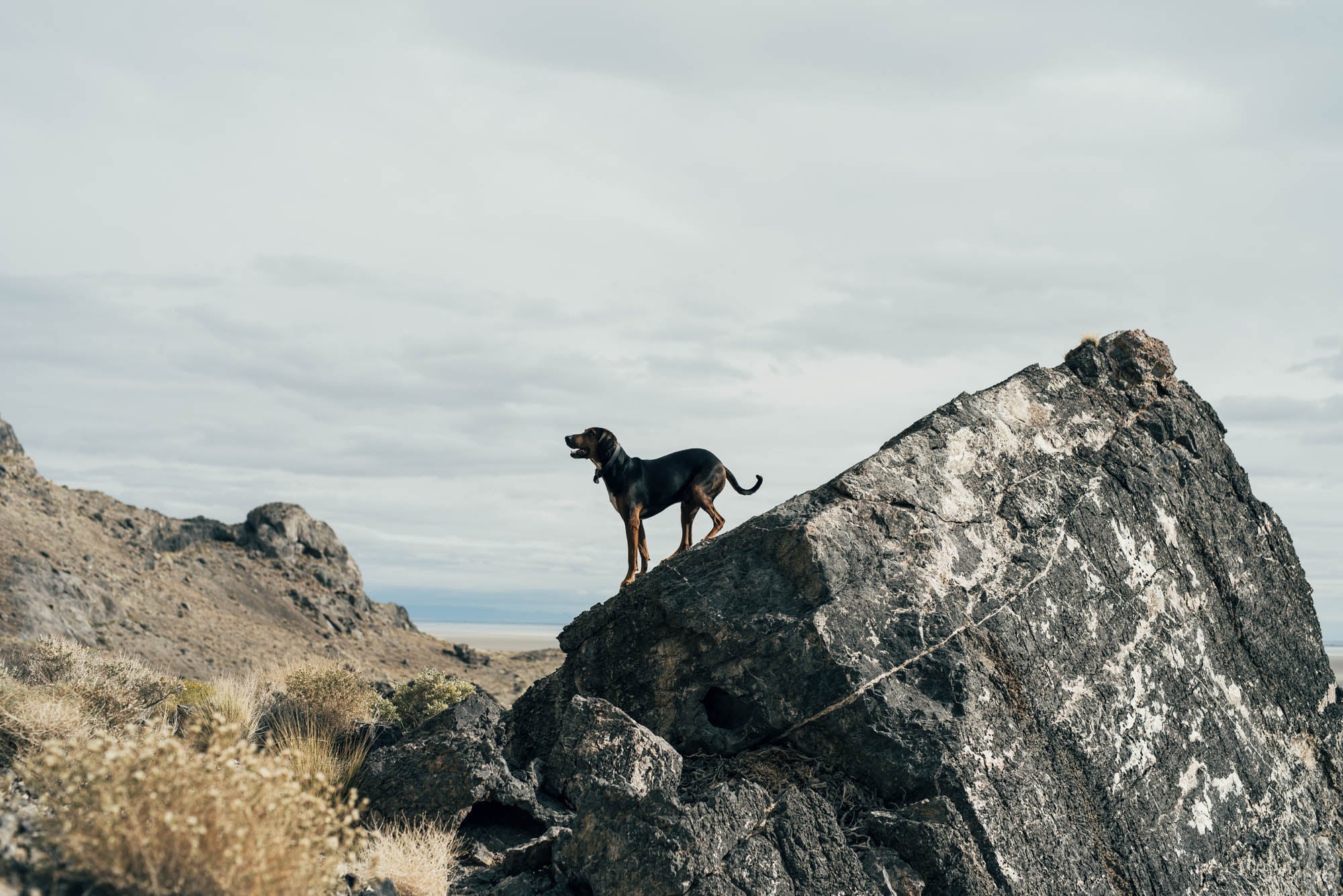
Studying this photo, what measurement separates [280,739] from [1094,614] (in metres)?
8.73

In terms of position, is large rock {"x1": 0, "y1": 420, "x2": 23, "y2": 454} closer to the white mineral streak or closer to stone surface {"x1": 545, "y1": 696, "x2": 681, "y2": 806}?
stone surface {"x1": 545, "y1": 696, "x2": 681, "y2": 806}

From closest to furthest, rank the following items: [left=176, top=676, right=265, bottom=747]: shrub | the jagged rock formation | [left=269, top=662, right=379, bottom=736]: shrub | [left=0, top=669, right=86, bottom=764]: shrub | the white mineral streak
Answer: the jagged rock formation < [left=0, top=669, right=86, bottom=764]: shrub < the white mineral streak < [left=176, top=676, right=265, bottom=747]: shrub < [left=269, top=662, right=379, bottom=736]: shrub

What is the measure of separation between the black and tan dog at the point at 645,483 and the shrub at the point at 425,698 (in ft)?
20.7

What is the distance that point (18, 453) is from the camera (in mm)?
41938

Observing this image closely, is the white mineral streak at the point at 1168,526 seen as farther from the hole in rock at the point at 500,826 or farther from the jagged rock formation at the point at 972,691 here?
→ the hole in rock at the point at 500,826

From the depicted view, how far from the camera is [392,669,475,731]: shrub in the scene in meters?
16.2

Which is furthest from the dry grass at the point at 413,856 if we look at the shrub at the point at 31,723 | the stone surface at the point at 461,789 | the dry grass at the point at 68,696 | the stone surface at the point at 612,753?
the shrub at the point at 31,723

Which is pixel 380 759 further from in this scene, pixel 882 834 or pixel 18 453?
pixel 18 453

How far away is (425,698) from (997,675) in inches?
399

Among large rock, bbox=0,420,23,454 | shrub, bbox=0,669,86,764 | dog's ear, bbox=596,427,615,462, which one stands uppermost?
large rock, bbox=0,420,23,454

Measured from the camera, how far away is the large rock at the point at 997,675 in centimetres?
809

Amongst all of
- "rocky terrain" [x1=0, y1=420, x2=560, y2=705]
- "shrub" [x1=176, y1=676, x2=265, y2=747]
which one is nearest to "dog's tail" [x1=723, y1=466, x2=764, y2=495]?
"shrub" [x1=176, y1=676, x2=265, y2=747]

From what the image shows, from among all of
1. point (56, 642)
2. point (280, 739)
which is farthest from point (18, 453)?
point (280, 739)

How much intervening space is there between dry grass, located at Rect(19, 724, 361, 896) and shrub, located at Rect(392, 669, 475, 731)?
9968mm
